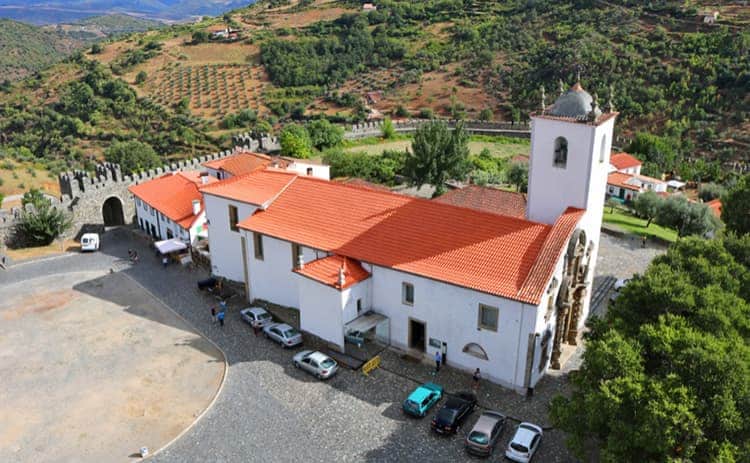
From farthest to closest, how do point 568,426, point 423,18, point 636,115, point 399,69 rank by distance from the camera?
point 423,18 < point 399,69 < point 636,115 < point 568,426

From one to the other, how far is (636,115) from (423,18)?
62334mm

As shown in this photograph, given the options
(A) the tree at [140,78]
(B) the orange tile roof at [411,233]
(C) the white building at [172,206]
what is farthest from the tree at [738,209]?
(A) the tree at [140,78]

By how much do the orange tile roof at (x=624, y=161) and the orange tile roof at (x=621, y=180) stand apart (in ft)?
4.90

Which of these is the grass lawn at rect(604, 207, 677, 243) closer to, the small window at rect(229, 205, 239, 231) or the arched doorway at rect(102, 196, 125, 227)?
the small window at rect(229, 205, 239, 231)

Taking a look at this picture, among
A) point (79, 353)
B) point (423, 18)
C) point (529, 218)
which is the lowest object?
point (79, 353)

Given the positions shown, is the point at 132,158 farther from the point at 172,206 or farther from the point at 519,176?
the point at 519,176

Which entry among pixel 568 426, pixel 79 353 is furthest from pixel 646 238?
pixel 79 353

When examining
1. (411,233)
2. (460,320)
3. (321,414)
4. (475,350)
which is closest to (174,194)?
(411,233)

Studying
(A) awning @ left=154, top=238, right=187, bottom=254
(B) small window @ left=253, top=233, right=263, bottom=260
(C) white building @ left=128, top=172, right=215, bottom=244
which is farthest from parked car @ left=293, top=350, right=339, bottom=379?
(C) white building @ left=128, top=172, right=215, bottom=244

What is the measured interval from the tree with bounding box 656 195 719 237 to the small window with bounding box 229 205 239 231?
33.6 m

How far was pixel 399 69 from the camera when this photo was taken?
116 meters

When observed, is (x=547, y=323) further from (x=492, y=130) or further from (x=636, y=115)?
(x=636, y=115)

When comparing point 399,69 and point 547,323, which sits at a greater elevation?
point 399,69

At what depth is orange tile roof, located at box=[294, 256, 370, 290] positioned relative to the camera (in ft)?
93.0
